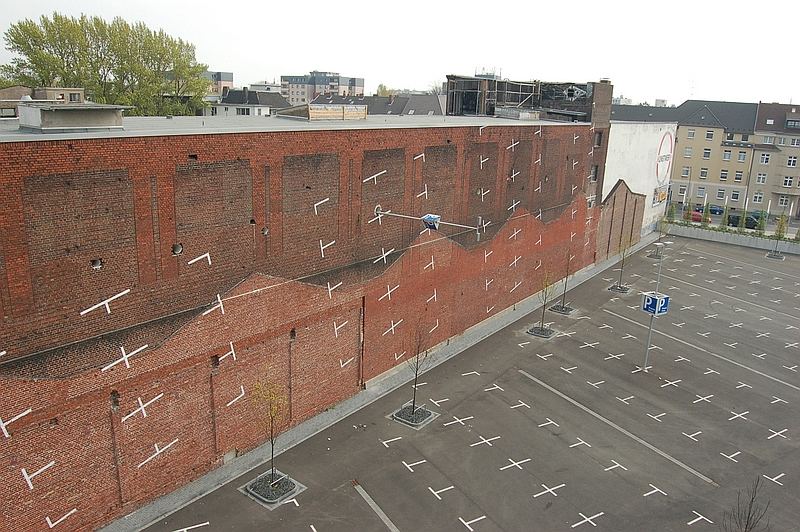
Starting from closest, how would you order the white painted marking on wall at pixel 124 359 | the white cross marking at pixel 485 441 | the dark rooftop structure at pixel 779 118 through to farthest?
the white painted marking on wall at pixel 124 359 → the white cross marking at pixel 485 441 → the dark rooftop structure at pixel 779 118

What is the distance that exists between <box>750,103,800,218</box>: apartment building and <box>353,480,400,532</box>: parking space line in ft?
206

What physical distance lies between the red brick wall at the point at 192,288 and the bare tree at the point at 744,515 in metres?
13.1

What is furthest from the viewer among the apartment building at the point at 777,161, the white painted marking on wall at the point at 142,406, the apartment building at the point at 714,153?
the apartment building at the point at 714,153

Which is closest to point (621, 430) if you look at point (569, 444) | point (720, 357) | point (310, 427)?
point (569, 444)

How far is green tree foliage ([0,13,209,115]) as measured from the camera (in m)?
52.1

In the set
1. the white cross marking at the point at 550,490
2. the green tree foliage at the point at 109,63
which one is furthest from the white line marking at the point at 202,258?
the green tree foliage at the point at 109,63

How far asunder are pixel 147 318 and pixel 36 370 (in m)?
2.95

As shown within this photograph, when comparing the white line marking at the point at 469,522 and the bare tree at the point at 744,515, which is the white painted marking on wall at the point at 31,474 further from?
the bare tree at the point at 744,515

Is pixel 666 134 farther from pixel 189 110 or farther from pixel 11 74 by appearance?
pixel 11 74

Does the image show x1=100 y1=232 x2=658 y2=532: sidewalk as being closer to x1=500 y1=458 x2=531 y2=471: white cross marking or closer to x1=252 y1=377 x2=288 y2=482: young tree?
x1=252 y1=377 x2=288 y2=482: young tree

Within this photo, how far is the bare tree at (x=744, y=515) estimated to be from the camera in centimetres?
1695

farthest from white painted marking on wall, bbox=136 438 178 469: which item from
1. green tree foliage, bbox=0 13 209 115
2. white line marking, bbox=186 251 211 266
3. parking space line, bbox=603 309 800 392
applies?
green tree foliage, bbox=0 13 209 115

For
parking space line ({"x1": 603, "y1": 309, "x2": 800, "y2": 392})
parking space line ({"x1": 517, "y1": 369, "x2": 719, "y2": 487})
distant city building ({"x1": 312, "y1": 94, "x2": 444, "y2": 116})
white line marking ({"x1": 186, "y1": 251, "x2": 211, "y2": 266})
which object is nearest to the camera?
white line marking ({"x1": 186, "y1": 251, "x2": 211, "y2": 266})

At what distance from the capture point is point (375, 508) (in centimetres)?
1739
